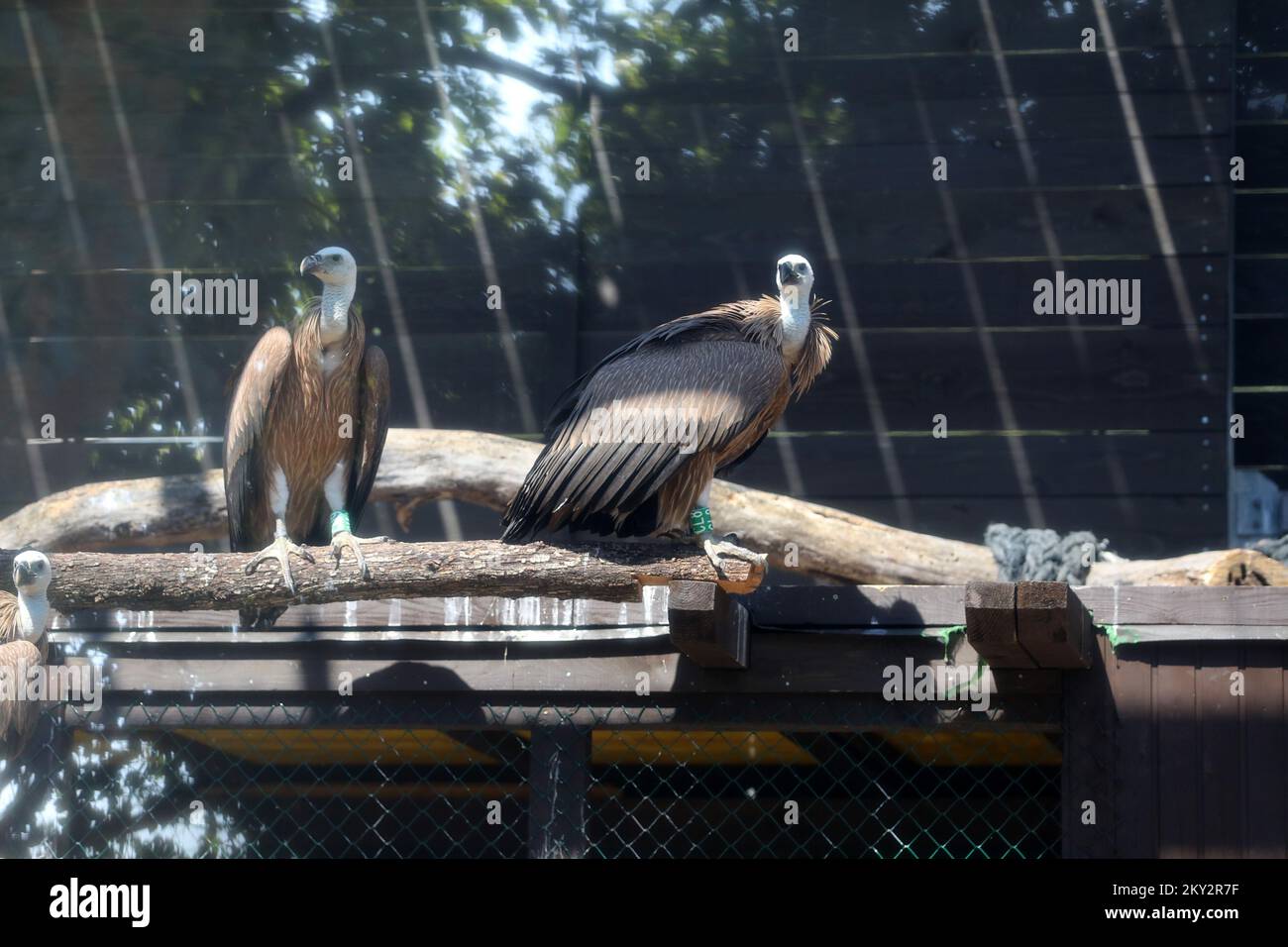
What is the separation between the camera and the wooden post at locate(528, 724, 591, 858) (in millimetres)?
4996

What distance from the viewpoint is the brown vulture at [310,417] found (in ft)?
19.5

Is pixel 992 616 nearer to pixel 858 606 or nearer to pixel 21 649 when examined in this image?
pixel 858 606

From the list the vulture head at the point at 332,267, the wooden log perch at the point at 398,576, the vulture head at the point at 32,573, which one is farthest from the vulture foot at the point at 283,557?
the vulture head at the point at 332,267

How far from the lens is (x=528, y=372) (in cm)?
770

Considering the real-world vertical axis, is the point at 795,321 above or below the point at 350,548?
above

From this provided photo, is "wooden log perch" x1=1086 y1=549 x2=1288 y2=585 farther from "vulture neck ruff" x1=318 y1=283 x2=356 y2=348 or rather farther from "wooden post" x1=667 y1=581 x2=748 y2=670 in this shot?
"vulture neck ruff" x1=318 y1=283 x2=356 y2=348

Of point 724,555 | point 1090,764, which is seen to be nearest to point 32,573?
point 724,555

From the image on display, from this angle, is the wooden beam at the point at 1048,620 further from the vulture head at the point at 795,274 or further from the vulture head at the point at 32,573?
the vulture head at the point at 32,573

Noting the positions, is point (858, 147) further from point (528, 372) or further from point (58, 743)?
point (58, 743)

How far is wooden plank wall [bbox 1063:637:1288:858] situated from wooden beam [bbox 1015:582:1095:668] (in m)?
0.34

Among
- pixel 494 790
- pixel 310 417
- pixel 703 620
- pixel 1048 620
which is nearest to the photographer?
pixel 1048 620

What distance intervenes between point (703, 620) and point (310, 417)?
2.30 meters

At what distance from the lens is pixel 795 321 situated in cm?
573
